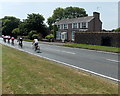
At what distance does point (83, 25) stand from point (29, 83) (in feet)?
148

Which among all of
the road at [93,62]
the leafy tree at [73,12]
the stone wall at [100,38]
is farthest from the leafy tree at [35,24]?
the road at [93,62]

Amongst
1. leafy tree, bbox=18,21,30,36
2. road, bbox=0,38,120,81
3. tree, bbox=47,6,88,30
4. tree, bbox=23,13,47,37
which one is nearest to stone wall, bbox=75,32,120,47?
road, bbox=0,38,120,81

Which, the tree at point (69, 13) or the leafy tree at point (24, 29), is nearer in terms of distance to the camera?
the leafy tree at point (24, 29)

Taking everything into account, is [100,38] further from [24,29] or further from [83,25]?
[24,29]

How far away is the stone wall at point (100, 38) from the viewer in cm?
3155

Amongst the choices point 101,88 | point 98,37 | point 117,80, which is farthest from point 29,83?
point 98,37

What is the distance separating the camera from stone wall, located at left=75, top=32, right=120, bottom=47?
31.5 metres

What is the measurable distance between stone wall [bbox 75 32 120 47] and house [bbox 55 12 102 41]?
9.16 meters

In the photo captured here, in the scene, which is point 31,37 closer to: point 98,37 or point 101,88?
point 98,37

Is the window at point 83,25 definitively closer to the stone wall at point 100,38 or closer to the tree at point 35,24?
the stone wall at point 100,38

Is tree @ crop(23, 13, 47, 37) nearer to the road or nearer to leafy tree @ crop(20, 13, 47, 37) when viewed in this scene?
leafy tree @ crop(20, 13, 47, 37)

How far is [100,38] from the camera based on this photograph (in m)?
34.6

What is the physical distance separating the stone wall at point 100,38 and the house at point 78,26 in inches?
361

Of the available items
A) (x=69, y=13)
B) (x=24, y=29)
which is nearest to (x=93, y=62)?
(x=24, y=29)
